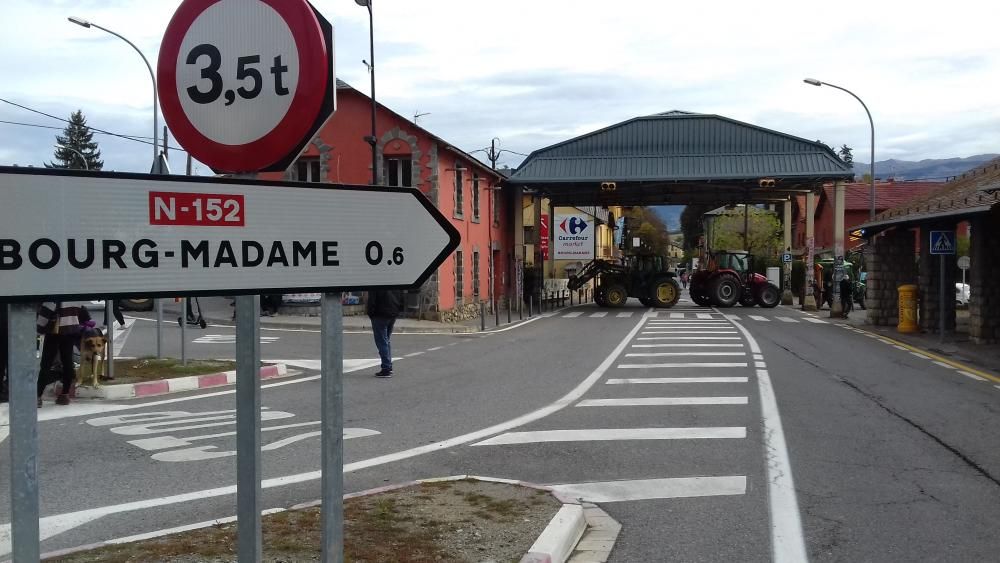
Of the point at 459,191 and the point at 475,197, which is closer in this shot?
the point at 459,191

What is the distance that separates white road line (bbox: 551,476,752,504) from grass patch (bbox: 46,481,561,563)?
0.53 m

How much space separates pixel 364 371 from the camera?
A: 48.5 ft

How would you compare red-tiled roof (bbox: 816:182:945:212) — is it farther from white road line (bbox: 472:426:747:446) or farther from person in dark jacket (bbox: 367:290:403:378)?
white road line (bbox: 472:426:747:446)

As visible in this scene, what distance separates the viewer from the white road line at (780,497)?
5.18m

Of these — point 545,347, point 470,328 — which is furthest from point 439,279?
point 545,347

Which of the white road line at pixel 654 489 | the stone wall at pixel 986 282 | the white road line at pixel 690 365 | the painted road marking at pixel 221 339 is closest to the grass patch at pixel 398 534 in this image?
the white road line at pixel 654 489

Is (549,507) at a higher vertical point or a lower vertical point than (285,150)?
lower

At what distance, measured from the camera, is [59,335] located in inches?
412

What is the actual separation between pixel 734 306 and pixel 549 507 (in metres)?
34.2

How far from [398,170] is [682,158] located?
13327 millimetres

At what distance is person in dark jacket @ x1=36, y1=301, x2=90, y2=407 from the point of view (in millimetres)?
10289

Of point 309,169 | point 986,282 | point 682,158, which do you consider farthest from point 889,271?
point 309,169

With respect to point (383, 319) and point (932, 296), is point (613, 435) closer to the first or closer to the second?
point (383, 319)

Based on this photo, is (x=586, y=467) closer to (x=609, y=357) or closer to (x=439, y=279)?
(x=609, y=357)
